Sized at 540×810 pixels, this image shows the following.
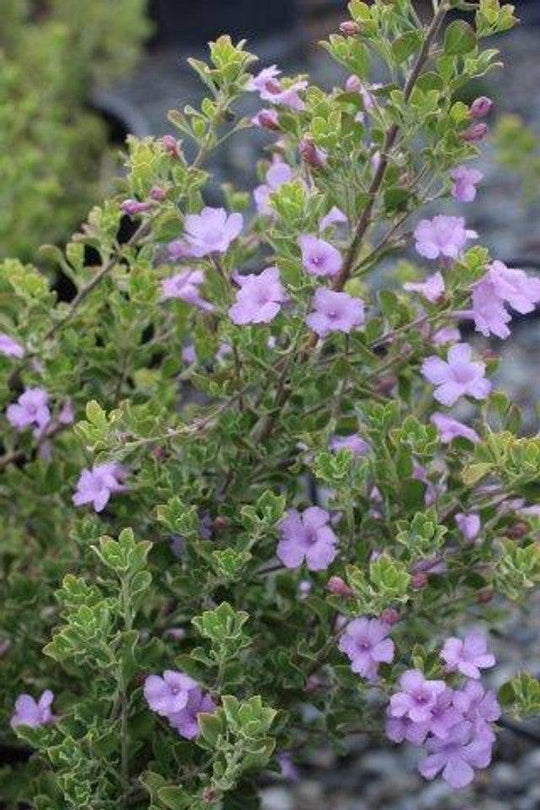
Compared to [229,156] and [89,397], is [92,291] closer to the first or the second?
[89,397]

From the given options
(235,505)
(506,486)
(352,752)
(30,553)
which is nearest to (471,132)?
(506,486)

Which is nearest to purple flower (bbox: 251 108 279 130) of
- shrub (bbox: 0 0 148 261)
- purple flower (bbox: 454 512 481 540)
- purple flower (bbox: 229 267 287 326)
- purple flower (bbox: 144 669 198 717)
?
purple flower (bbox: 229 267 287 326)

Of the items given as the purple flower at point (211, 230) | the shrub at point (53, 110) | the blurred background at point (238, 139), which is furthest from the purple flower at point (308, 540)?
the shrub at point (53, 110)

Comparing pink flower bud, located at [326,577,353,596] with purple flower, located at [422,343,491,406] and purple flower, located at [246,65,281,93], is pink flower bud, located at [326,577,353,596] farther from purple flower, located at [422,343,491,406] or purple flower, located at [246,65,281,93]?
purple flower, located at [246,65,281,93]

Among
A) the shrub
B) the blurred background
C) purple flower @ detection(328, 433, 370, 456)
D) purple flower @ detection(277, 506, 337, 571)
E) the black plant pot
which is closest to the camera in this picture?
purple flower @ detection(277, 506, 337, 571)

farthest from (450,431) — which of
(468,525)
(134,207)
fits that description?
(134,207)

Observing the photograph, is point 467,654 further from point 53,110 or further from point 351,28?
point 53,110
